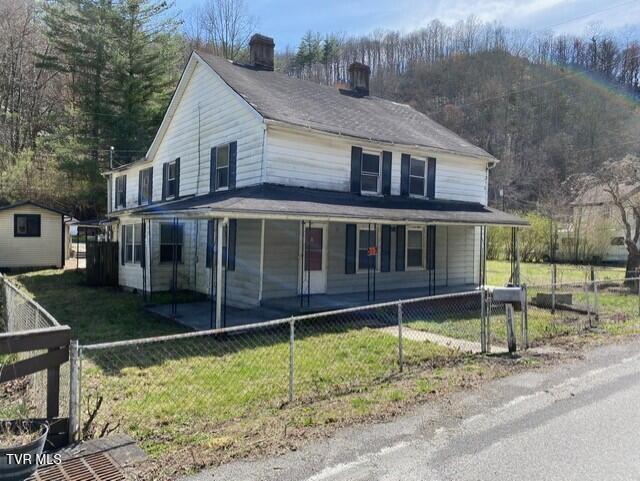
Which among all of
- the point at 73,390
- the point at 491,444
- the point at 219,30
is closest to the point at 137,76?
the point at 219,30

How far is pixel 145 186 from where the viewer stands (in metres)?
19.1

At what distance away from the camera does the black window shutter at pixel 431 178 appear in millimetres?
15352

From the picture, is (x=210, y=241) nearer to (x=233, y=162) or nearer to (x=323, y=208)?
(x=233, y=162)

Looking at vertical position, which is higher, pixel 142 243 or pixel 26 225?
pixel 26 225

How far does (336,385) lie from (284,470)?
2.29 m

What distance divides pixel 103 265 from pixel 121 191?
6.81 m

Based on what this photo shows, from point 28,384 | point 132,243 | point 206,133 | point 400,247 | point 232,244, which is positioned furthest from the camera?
point 132,243

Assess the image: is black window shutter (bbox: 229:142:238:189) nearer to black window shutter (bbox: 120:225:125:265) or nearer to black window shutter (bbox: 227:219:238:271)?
black window shutter (bbox: 227:219:238:271)

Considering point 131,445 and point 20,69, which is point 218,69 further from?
point 20,69

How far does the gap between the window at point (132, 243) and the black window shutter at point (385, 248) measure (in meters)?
7.76

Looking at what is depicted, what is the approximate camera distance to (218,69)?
13.8m

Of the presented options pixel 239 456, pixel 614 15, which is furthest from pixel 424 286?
pixel 614 15

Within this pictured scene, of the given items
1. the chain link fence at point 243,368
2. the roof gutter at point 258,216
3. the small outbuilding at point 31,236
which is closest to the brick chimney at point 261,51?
the roof gutter at point 258,216

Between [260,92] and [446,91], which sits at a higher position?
[446,91]
